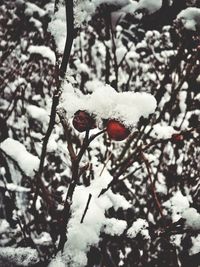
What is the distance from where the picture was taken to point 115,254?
2047mm

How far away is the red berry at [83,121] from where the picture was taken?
0.81 m

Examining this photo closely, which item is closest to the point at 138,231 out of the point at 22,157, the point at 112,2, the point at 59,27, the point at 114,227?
the point at 114,227

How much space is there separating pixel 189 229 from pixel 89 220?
15.6 inches

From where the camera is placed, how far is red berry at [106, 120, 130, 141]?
0.83 meters

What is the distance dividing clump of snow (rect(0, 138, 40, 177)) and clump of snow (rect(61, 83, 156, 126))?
0.54 meters

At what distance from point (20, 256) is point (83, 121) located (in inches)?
27.4

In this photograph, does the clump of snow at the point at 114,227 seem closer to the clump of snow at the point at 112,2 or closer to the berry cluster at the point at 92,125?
the berry cluster at the point at 92,125

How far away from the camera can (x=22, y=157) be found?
1394 mm

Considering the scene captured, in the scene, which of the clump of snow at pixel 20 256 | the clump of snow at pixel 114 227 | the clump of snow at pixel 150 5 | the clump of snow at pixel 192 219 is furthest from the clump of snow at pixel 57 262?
the clump of snow at pixel 150 5

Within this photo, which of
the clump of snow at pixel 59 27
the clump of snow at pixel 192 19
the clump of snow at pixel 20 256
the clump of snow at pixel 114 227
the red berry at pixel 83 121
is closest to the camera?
the red berry at pixel 83 121

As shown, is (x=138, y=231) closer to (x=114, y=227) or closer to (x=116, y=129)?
(x=114, y=227)

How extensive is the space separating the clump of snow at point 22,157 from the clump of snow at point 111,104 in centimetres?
54

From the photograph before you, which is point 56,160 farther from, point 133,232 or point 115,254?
point 133,232

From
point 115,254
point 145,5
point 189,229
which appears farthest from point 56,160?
point 189,229
